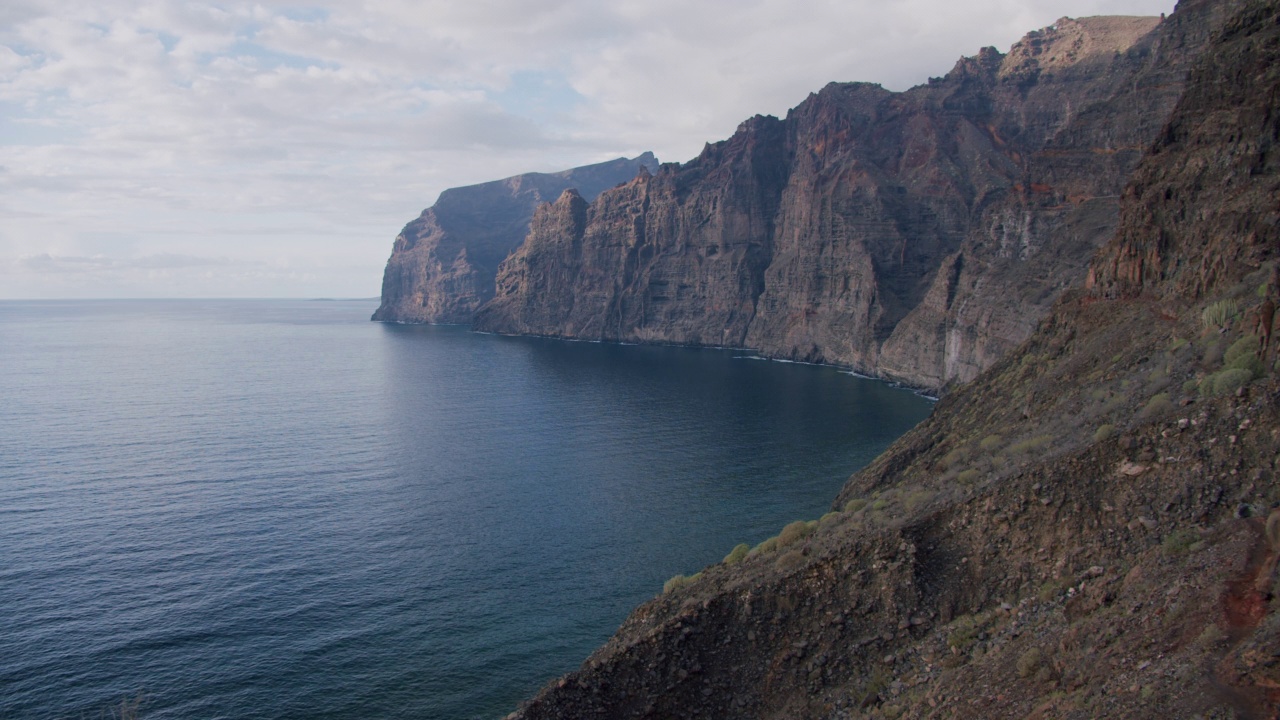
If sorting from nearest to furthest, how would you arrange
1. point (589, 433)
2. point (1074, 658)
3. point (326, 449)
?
point (1074, 658) < point (326, 449) < point (589, 433)

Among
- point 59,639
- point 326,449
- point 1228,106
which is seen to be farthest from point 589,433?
point 1228,106

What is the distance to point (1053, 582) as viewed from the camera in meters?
24.9

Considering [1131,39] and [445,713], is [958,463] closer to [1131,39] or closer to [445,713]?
[445,713]

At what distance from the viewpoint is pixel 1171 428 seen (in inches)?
1057

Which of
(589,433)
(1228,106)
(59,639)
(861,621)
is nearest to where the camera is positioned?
(861,621)

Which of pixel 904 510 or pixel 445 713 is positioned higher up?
pixel 904 510

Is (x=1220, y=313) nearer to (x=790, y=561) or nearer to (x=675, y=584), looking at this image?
(x=790, y=561)

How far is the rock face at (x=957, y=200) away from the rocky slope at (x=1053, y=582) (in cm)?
6139

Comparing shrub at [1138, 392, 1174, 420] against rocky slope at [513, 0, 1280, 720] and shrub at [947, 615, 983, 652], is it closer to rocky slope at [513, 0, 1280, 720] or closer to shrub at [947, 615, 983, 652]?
rocky slope at [513, 0, 1280, 720]

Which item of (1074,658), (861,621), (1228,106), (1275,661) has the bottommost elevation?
(861,621)

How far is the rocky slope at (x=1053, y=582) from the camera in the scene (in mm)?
17688

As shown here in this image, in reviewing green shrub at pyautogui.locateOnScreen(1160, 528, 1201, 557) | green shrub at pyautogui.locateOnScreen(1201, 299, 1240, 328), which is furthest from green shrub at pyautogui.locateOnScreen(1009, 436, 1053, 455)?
green shrub at pyautogui.locateOnScreen(1160, 528, 1201, 557)

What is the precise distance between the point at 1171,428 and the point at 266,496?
6267 cm

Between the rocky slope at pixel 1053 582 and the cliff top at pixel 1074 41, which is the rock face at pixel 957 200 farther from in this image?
the rocky slope at pixel 1053 582
